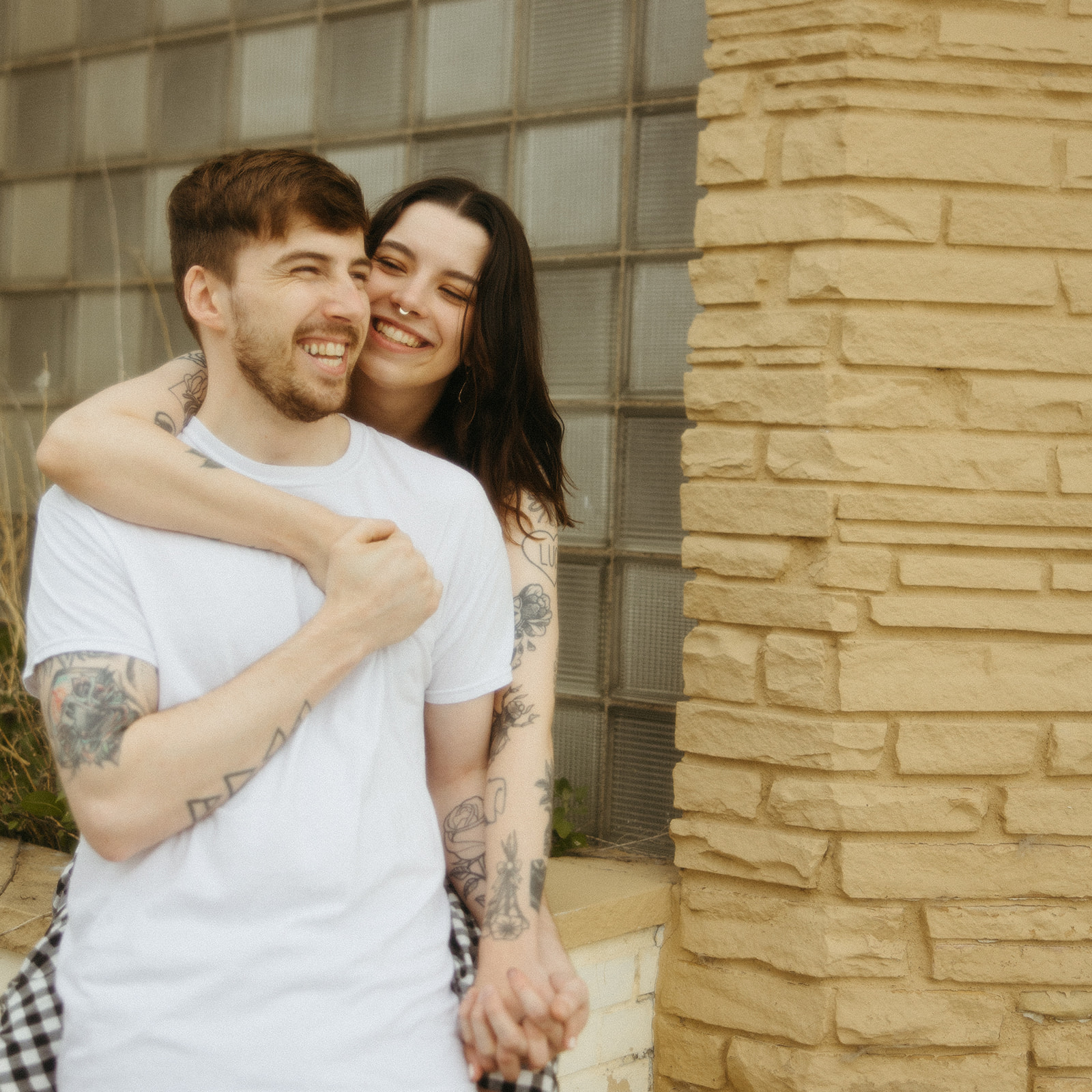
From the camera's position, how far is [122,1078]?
1335mm

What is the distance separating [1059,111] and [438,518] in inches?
55.6

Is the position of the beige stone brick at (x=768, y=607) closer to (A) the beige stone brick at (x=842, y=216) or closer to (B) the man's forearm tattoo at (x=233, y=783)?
(A) the beige stone brick at (x=842, y=216)

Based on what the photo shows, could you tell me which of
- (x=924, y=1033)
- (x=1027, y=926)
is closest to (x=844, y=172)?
(x=1027, y=926)

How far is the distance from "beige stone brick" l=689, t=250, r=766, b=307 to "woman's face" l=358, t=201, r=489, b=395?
17.6 inches

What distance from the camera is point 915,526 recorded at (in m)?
2.17

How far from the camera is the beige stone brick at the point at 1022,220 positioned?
7.02ft

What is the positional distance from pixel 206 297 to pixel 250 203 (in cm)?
15

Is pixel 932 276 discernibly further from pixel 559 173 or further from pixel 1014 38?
pixel 559 173

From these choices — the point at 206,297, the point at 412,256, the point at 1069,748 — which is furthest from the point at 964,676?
the point at 206,297

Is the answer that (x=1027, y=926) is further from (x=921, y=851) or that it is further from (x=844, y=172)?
(x=844, y=172)

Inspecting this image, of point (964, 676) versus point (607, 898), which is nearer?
point (964, 676)

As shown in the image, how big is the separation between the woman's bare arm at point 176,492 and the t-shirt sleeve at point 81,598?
0.17ft

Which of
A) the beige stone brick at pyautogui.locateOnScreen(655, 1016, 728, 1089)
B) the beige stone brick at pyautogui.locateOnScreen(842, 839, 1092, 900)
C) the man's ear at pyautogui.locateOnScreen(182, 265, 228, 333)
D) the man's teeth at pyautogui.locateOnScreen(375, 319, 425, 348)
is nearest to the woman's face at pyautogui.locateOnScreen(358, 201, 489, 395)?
the man's teeth at pyautogui.locateOnScreen(375, 319, 425, 348)

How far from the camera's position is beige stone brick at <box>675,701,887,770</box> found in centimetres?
216
